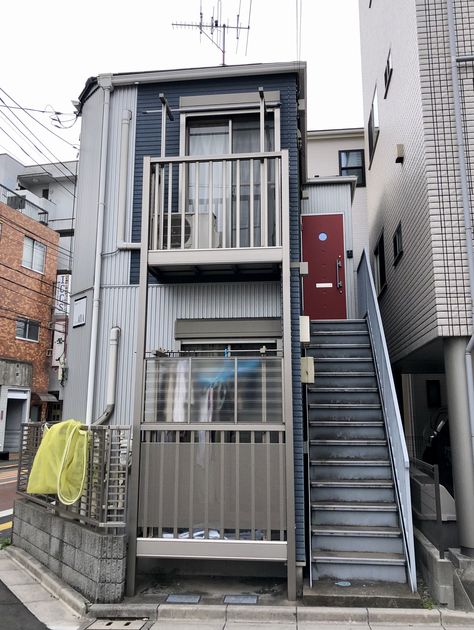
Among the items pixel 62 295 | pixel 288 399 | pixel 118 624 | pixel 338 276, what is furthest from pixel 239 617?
pixel 62 295

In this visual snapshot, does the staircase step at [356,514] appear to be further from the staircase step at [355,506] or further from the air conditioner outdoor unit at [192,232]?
the air conditioner outdoor unit at [192,232]

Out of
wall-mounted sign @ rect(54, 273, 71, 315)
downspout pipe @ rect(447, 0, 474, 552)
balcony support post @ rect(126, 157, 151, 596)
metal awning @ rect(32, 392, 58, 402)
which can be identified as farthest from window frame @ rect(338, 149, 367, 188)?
metal awning @ rect(32, 392, 58, 402)

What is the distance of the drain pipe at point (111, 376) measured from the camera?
6735 millimetres

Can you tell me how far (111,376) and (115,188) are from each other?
8.93 ft

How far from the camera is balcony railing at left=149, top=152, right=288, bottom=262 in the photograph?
19.0 feet

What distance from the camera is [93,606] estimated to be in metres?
4.75

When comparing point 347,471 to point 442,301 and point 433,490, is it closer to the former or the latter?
point 433,490

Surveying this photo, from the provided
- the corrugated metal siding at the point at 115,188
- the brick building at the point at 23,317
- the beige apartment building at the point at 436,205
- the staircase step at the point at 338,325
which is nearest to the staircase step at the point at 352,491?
the beige apartment building at the point at 436,205

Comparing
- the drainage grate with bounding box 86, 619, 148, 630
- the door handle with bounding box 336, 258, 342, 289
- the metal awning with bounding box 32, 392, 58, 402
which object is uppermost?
the door handle with bounding box 336, 258, 342, 289

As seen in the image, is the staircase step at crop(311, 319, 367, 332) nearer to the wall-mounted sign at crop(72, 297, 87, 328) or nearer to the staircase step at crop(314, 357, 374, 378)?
the staircase step at crop(314, 357, 374, 378)

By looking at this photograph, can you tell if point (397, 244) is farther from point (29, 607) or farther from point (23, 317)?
point (23, 317)

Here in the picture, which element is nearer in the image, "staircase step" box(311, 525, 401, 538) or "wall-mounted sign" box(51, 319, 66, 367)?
"staircase step" box(311, 525, 401, 538)

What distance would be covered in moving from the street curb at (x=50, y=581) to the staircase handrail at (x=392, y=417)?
316cm

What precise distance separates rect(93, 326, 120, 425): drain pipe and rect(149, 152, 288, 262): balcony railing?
1.65 meters
